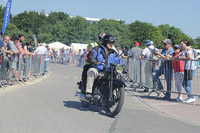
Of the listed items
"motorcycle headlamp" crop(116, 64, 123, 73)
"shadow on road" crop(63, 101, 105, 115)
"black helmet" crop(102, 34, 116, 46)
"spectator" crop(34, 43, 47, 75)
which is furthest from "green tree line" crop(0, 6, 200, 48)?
"motorcycle headlamp" crop(116, 64, 123, 73)

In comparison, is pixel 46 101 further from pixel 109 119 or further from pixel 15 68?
pixel 15 68

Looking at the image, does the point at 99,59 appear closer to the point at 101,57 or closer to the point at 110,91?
the point at 101,57

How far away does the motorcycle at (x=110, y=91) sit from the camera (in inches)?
275

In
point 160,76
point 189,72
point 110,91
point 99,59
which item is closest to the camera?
point 110,91

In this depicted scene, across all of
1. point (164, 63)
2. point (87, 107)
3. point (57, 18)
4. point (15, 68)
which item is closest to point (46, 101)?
point (87, 107)

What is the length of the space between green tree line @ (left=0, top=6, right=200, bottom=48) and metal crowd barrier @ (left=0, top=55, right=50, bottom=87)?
6039cm

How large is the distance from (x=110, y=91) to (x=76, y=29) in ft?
293

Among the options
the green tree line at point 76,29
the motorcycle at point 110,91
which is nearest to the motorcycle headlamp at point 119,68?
the motorcycle at point 110,91

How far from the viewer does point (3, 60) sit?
10703mm

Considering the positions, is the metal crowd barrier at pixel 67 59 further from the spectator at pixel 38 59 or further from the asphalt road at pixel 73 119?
the asphalt road at pixel 73 119

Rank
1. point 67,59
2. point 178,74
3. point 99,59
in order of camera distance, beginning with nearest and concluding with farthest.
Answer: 1. point 99,59
2. point 178,74
3. point 67,59

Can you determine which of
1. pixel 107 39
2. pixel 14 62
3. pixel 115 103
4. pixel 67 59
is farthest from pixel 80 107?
pixel 67 59

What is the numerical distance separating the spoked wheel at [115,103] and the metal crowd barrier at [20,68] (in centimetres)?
468

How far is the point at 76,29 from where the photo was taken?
9556 centimetres
